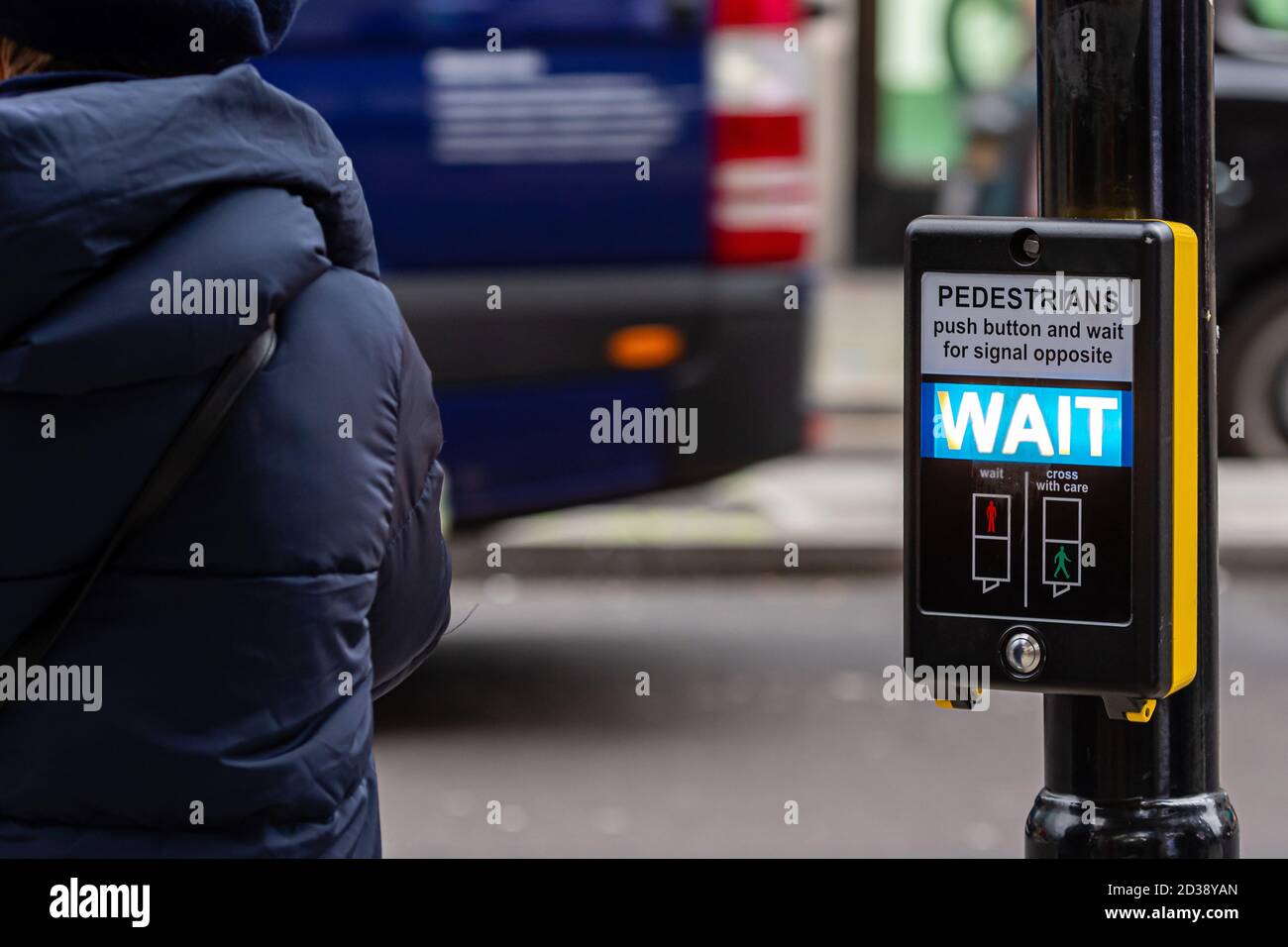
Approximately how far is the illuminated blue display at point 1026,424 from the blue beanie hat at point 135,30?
Result: 67 centimetres

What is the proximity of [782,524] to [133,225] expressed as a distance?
685 centimetres

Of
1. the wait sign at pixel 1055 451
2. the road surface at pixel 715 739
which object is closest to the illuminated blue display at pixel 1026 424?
the wait sign at pixel 1055 451

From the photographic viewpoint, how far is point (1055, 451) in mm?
1697

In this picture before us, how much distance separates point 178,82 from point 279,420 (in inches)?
11.5

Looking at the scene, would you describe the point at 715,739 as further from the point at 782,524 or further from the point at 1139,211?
the point at 1139,211

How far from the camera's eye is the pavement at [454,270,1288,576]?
779 cm

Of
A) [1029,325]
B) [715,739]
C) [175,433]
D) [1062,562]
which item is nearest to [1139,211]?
[1029,325]

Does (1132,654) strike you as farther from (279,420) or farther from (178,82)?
(178,82)

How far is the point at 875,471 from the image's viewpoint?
33.0 ft

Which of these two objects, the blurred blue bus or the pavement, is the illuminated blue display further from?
the pavement

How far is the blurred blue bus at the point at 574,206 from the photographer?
227 inches

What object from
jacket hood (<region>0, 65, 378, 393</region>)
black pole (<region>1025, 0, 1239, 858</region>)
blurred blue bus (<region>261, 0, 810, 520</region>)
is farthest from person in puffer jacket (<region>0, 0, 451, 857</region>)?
blurred blue bus (<region>261, 0, 810, 520</region>)

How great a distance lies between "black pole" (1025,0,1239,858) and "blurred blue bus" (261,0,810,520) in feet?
13.0
